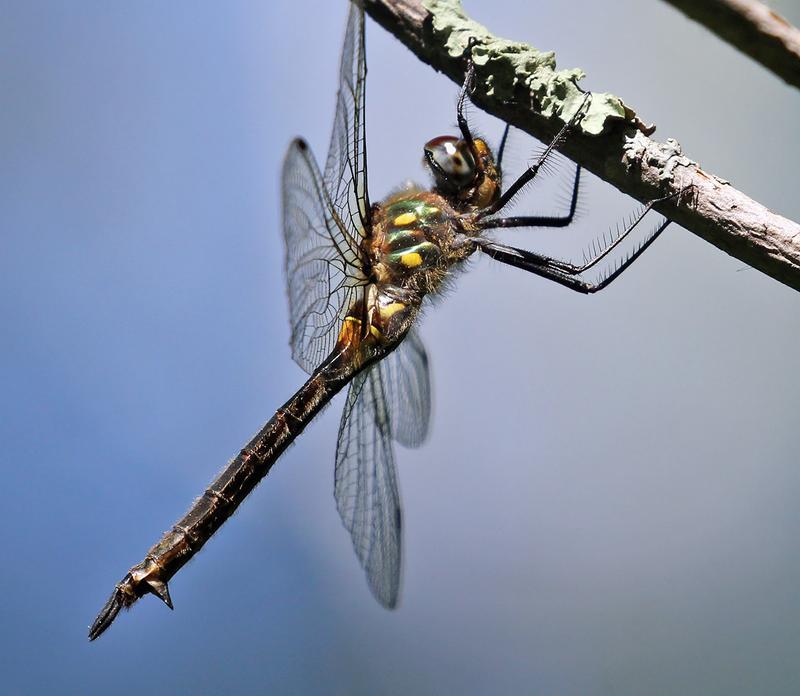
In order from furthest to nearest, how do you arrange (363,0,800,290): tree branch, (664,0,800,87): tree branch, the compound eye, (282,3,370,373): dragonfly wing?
the compound eye < (282,3,370,373): dragonfly wing < (363,0,800,290): tree branch < (664,0,800,87): tree branch

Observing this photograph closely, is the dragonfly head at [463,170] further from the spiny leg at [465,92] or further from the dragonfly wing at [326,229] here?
the dragonfly wing at [326,229]

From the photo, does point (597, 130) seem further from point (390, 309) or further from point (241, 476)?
point (241, 476)

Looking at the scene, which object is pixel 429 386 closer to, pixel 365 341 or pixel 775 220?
pixel 365 341

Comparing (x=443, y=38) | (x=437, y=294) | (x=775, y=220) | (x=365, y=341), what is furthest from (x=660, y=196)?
(x=365, y=341)

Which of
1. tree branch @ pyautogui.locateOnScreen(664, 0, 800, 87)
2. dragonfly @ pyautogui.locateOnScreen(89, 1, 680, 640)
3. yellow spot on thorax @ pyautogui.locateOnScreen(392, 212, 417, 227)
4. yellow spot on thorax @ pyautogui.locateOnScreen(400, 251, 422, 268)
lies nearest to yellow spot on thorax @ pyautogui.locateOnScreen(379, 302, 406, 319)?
dragonfly @ pyautogui.locateOnScreen(89, 1, 680, 640)

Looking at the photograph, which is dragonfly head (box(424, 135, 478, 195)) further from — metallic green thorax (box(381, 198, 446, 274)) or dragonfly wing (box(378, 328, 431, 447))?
dragonfly wing (box(378, 328, 431, 447))

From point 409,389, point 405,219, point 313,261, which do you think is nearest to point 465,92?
point 405,219
